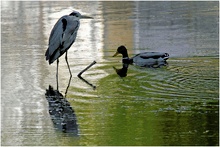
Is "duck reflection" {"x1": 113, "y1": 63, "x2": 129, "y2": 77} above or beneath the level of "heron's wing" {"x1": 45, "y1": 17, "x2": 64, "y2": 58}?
beneath

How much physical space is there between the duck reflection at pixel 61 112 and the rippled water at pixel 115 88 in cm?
2

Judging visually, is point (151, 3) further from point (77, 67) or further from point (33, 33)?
point (77, 67)

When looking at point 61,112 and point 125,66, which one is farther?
point 125,66

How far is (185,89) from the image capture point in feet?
39.4

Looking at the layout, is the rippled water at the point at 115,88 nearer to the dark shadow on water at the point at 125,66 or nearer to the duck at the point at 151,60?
the dark shadow on water at the point at 125,66

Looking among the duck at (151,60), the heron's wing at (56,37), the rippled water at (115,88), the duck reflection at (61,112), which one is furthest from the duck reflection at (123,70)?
the duck reflection at (61,112)

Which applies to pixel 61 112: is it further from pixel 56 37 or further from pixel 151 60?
pixel 151 60

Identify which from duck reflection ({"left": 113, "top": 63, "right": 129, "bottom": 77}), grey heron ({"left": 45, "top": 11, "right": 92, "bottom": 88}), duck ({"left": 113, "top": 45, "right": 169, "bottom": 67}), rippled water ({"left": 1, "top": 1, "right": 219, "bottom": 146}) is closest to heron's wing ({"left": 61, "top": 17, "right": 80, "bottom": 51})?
grey heron ({"left": 45, "top": 11, "right": 92, "bottom": 88})

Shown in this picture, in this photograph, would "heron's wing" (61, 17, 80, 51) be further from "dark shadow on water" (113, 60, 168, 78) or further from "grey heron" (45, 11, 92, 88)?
"dark shadow on water" (113, 60, 168, 78)

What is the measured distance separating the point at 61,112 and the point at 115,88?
6.31ft

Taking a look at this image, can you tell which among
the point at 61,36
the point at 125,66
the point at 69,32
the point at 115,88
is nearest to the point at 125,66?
the point at 125,66

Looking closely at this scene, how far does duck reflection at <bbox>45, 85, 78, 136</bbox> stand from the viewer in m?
9.58

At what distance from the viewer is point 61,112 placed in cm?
1062

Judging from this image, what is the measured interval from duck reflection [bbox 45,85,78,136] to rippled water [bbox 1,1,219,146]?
0.02 m
